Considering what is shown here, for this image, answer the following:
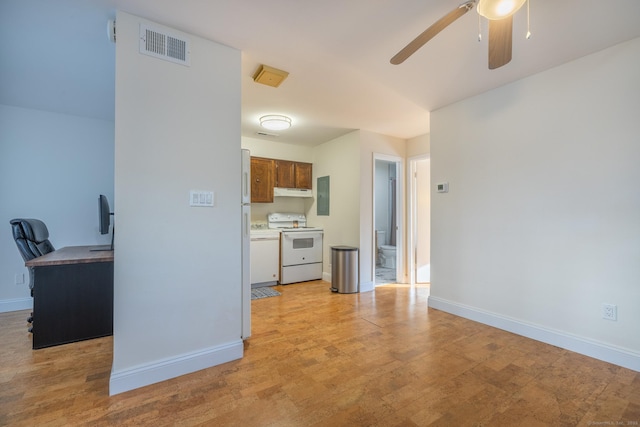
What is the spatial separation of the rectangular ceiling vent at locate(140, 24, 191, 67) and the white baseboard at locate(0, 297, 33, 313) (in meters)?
3.64

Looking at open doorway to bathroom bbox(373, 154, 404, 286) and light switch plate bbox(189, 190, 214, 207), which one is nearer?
light switch plate bbox(189, 190, 214, 207)

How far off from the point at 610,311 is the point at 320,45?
312cm

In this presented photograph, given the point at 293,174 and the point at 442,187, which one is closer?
the point at 442,187

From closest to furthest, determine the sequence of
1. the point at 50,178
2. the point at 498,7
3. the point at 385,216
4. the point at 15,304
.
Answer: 1. the point at 498,7
2. the point at 15,304
3. the point at 50,178
4. the point at 385,216

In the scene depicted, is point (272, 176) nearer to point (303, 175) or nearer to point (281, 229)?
point (303, 175)

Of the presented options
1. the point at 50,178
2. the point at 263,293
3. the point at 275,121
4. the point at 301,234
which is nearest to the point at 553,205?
the point at 275,121

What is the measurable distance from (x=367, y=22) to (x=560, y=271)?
263cm

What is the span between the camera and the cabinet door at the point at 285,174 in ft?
16.0

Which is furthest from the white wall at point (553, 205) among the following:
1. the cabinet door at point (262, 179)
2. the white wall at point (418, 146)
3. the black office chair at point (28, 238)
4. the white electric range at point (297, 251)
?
the black office chair at point (28, 238)

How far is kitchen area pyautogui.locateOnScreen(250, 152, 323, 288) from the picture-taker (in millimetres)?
4387

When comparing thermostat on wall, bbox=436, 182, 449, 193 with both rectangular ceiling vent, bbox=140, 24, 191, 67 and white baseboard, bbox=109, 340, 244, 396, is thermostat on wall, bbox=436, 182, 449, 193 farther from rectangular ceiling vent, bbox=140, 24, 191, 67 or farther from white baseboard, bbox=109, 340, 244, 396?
rectangular ceiling vent, bbox=140, 24, 191, 67

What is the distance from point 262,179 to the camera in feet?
15.4

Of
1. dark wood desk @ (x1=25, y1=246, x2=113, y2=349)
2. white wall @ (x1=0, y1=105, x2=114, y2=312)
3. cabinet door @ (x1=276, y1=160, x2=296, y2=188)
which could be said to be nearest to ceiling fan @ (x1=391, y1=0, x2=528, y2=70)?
dark wood desk @ (x1=25, y1=246, x2=113, y2=349)

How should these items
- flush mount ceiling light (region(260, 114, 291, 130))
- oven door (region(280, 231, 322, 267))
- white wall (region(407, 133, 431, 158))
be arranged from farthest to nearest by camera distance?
oven door (region(280, 231, 322, 267)), white wall (region(407, 133, 431, 158)), flush mount ceiling light (region(260, 114, 291, 130))
